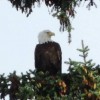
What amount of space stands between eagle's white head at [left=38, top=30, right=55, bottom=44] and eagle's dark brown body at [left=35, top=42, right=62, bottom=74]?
6.7 inches

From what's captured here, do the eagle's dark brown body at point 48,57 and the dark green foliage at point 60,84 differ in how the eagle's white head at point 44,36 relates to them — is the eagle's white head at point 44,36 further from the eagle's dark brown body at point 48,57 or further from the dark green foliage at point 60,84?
the dark green foliage at point 60,84

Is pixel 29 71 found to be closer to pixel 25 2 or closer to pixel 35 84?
pixel 35 84

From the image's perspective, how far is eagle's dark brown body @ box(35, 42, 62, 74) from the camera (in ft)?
22.4

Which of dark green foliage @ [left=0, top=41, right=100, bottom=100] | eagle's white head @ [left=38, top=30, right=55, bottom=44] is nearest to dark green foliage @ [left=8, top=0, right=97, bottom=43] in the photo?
dark green foliage @ [left=0, top=41, right=100, bottom=100]

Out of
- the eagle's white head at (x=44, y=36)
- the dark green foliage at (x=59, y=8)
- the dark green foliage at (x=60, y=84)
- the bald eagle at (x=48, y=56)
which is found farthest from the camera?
the eagle's white head at (x=44, y=36)

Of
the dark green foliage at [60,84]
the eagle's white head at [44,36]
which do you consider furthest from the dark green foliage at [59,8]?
the eagle's white head at [44,36]

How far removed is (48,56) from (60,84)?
8.95 ft

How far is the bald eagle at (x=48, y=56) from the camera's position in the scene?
6.82 m

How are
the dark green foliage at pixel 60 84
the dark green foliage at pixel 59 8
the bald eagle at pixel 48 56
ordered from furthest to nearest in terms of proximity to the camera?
the bald eagle at pixel 48 56
the dark green foliage at pixel 59 8
the dark green foliage at pixel 60 84

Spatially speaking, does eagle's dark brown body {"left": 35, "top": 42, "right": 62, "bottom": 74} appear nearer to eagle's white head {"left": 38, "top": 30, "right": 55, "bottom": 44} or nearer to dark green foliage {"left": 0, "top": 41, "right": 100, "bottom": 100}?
eagle's white head {"left": 38, "top": 30, "right": 55, "bottom": 44}

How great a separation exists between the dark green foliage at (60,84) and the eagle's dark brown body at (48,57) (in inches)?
91.0

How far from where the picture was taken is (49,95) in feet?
13.6

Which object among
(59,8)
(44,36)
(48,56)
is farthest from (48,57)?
(59,8)

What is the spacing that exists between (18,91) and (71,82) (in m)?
0.47
